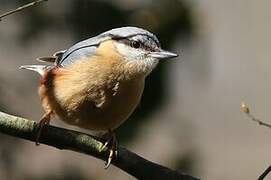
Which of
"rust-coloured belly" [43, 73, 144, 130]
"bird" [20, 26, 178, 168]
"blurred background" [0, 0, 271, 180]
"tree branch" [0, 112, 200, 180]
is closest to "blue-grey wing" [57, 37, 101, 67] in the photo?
"bird" [20, 26, 178, 168]

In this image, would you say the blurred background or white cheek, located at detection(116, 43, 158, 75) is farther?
the blurred background

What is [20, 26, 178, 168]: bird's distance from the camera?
2686 millimetres

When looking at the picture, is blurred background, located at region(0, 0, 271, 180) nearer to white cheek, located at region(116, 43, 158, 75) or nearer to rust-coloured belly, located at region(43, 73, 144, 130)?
white cheek, located at region(116, 43, 158, 75)

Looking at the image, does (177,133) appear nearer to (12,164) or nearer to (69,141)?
(12,164)

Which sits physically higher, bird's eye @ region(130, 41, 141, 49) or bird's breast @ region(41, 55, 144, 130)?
bird's eye @ region(130, 41, 141, 49)

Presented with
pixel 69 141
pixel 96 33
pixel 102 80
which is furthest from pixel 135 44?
pixel 96 33

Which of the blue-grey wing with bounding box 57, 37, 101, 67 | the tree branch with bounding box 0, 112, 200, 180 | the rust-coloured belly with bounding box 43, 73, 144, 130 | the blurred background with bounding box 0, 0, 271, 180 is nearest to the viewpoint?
the tree branch with bounding box 0, 112, 200, 180

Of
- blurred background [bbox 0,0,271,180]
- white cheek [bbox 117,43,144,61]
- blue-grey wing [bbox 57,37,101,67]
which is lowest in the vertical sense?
blurred background [bbox 0,0,271,180]

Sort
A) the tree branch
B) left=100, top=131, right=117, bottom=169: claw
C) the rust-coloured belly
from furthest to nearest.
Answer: the rust-coloured belly, left=100, top=131, right=117, bottom=169: claw, the tree branch

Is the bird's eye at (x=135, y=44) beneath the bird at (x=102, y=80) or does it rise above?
above

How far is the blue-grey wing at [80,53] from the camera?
9.12ft

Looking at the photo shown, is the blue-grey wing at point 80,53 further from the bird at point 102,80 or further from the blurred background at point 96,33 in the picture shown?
the blurred background at point 96,33

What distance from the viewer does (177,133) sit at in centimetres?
429

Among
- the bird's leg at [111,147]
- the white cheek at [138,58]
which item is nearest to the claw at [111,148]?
the bird's leg at [111,147]
